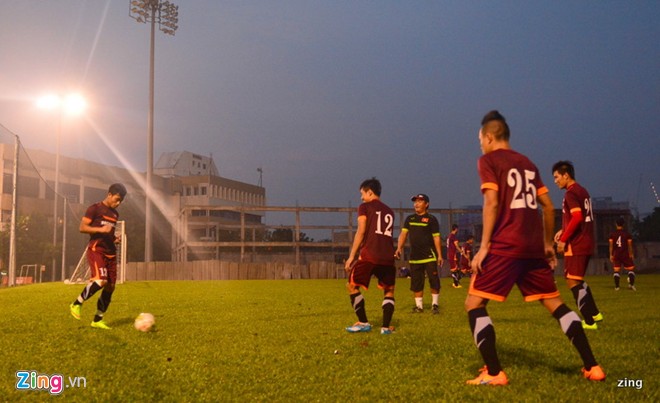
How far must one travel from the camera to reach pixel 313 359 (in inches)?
251

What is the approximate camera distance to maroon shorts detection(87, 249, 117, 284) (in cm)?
937

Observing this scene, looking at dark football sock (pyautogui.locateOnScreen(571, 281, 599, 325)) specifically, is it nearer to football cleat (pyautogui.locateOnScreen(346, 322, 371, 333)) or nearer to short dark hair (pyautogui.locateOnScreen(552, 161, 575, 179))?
short dark hair (pyautogui.locateOnScreen(552, 161, 575, 179))

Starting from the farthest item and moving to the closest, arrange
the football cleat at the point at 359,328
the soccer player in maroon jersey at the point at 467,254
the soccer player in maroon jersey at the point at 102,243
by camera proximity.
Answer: the soccer player in maroon jersey at the point at 467,254 < the soccer player in maroon jersey at the point at 102,243 < the football cleat at the point at 359,328

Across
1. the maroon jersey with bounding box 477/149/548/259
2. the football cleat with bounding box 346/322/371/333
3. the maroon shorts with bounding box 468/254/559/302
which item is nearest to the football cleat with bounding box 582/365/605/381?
the maroon shorts with bounding box 468/254/559/302

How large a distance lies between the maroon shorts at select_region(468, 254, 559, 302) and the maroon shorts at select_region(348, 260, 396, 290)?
3356 mm

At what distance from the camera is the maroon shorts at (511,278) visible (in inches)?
193

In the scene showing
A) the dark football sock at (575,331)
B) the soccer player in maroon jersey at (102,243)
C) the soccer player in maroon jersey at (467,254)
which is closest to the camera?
the dark football sock at (575,331)

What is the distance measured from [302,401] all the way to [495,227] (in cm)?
206

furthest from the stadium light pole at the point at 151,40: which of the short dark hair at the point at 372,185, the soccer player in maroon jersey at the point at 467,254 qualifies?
the short dark hair at the point at 372,185

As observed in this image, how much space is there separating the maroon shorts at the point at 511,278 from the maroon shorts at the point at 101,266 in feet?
20.8

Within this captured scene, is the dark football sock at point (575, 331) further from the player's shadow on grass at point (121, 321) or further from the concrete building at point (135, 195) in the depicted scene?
the concrete building at point (135, 195)

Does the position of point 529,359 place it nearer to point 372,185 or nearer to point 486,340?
point 486,340

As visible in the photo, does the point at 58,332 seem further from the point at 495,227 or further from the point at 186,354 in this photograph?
the point at 495,227

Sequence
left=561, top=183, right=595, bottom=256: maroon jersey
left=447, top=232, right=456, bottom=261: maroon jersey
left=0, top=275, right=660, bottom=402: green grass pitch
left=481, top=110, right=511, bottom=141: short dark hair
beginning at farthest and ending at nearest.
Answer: left=447, top=232, right=456, bottom=261: maroon jersey, left=561, top=183, right=595, bottom=256: maroon jersey, left=481, top=110, right=511, bottom=141: short dark hair, left=0, top=275, right=660, bottom=402: green grass pitch
